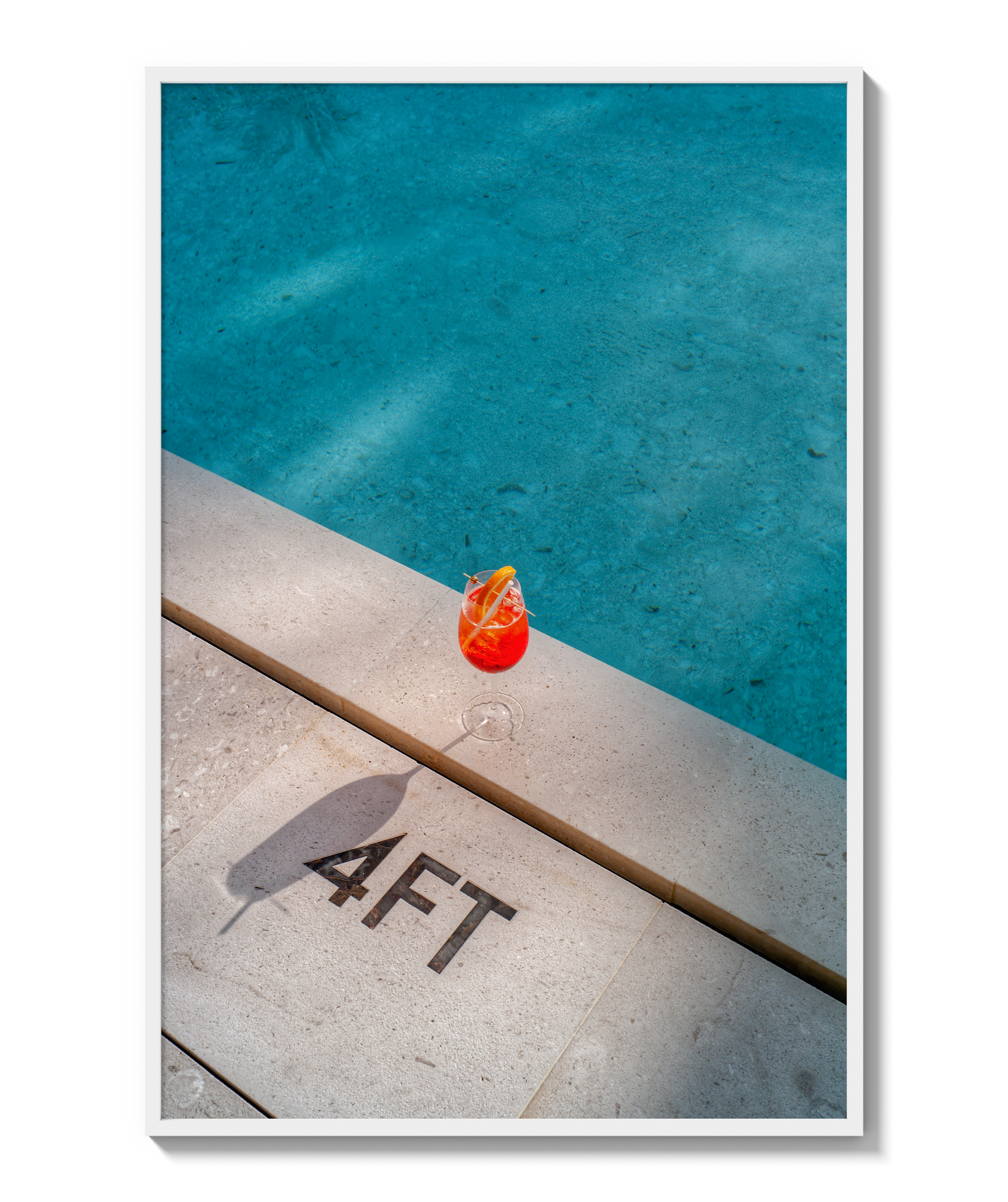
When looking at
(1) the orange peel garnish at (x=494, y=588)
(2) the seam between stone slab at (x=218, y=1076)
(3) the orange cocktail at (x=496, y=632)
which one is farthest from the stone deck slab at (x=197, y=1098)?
(1) the orange peel garnish at (x=494, y=588)

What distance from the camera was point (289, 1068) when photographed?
8.36 ft

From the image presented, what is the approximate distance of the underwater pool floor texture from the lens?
4.42 meters

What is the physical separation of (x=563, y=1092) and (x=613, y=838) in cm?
78

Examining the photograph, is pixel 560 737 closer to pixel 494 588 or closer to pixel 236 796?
pixel 494 588

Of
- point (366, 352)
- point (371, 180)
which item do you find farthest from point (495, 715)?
point (371, 180)

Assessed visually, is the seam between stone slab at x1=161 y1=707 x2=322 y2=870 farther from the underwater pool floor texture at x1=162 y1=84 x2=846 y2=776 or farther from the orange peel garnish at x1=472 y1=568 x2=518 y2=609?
the underwater pool floor texture at x1=162 y1=84 x2=846 y2=776

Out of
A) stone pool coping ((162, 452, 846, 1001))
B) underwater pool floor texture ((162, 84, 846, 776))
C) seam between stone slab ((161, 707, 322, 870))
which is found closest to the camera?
stone pool coping ((162, 452, 846, 1001))

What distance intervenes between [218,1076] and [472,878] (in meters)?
0.96

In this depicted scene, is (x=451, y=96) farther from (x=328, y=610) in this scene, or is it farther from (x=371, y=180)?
(x=328, y=610)

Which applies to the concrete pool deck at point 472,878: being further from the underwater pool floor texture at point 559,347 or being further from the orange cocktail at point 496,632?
the underwater pool floor texture at point 559,347

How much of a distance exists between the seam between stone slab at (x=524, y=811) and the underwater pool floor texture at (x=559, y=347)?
1293mm

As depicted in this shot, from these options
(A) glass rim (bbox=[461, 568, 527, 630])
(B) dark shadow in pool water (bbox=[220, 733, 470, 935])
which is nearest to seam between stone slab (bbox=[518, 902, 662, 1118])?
(B) dark shadow in pool water (bbox=[220, 733, 470, 935])

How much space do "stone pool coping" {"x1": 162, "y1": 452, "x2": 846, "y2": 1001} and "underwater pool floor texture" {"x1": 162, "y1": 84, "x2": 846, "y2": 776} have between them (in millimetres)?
944

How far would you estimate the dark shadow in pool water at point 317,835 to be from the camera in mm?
2895
